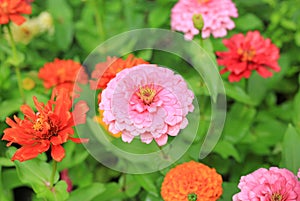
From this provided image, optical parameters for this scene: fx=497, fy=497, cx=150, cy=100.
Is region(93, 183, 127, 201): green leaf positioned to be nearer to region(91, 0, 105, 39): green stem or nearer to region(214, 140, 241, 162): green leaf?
region(214, 140, 241, 162): green leaf

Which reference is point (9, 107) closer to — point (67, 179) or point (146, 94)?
point (67, 179)

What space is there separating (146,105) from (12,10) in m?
0.52

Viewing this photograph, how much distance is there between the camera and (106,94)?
917 mm

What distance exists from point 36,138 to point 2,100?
498mm

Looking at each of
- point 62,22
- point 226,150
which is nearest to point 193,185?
point 226,150

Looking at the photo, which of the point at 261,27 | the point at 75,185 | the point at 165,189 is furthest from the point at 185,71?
the point at 165,189

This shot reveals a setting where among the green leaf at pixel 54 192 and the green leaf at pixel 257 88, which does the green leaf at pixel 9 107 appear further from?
the green leaf at pixel 257 88

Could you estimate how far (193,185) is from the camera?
96cm

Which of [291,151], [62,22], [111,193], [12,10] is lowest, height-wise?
[111,193]

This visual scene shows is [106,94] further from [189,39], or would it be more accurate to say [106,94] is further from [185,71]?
[185,71]

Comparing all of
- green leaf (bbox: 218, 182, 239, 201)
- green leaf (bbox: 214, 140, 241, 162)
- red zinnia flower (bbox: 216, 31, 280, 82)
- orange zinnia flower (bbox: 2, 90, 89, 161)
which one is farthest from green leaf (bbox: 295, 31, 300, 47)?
orange zinnia flower (bbox: 2, 90, 89, 161)

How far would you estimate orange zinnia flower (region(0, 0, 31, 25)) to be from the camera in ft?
3.98

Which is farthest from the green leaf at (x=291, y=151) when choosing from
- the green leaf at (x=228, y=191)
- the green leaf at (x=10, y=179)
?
the green leaf at (x=10, y=179)

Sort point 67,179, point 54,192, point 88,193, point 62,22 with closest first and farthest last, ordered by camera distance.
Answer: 1. point 54,192
2. point 88,193
3. point 67,179
4. point 62,22
